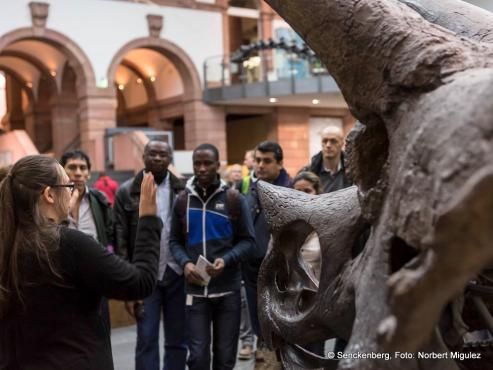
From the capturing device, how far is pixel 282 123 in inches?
947

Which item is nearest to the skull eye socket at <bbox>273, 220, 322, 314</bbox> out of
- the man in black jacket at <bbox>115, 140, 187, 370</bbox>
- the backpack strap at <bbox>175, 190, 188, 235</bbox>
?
the backpack strap at <bbox>175, 190, 188, 235</bbox>

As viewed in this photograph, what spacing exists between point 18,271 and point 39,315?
17 cm

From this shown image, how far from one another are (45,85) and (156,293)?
24.3 m

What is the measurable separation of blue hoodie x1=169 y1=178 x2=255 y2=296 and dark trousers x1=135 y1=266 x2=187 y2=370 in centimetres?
34

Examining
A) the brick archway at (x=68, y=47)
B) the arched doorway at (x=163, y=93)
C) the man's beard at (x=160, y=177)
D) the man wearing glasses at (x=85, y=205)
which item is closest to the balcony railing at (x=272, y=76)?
the arched doorway at (x=163, y=93)

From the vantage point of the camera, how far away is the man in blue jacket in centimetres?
418

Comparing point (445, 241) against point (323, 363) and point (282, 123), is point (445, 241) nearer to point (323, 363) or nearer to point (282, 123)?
point (323, 363)

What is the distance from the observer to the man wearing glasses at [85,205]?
470 cm

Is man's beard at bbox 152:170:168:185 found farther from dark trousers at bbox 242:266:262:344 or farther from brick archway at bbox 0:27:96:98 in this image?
brick archway at bbox 0:27:96:98

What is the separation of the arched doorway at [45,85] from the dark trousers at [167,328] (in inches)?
680

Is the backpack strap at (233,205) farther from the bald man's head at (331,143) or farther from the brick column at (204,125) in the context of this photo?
the brick column at (204,125)

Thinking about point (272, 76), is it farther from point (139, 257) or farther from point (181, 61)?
point (139, 257)

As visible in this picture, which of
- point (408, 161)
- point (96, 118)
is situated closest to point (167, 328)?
point (408, 161)

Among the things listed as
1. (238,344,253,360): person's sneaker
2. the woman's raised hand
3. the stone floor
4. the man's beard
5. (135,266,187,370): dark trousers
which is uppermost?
the woman's raised hand
